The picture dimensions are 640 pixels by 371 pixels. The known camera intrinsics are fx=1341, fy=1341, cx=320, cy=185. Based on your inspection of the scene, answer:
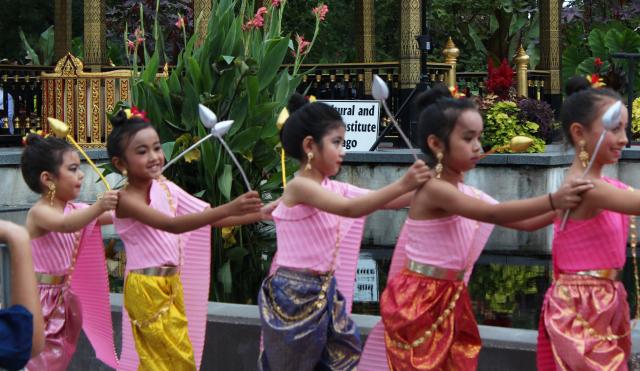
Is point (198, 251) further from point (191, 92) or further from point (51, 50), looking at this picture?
point (51, 50)

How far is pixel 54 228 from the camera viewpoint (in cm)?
580

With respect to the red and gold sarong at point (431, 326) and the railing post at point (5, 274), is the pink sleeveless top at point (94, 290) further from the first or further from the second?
the railing post at point (5, 274)

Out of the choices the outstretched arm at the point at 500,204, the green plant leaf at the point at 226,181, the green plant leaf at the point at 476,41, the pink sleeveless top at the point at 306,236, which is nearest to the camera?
the outstretched arm at the point at 500,204

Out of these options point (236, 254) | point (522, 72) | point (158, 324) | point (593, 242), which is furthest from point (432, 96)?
point (522, 72)

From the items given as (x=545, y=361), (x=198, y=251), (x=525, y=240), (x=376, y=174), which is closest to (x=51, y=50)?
(x=376, y=174)

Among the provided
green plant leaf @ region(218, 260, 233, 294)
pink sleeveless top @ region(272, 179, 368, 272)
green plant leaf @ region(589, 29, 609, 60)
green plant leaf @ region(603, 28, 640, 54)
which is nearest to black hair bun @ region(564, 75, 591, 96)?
pink sleeveless top @ region(272, 179, 368, 272)

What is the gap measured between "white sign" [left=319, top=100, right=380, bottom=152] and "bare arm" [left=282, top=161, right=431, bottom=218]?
8.55m

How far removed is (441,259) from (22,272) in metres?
2.08

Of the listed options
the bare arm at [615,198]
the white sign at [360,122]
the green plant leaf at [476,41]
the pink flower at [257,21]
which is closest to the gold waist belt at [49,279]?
the bare arm at [615,198]

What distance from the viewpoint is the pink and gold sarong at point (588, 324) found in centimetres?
466

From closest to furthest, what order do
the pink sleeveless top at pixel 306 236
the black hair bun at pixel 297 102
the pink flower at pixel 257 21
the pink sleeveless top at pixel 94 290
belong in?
the pink sleeveless top at pixel 306 236
the black hair bun at pixel 297 102
the pink sleeveless top at pixel 94 290
the pink flower at pixel 257 21

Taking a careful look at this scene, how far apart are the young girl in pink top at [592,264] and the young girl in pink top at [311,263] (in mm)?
742

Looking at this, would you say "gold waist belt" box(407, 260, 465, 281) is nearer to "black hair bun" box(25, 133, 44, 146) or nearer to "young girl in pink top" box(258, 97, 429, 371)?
"young girl in pink top" box(258, 97, 429, 371)

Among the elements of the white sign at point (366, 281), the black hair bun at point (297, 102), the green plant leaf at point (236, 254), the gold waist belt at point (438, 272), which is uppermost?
the black hair bun at point (297, 102)
